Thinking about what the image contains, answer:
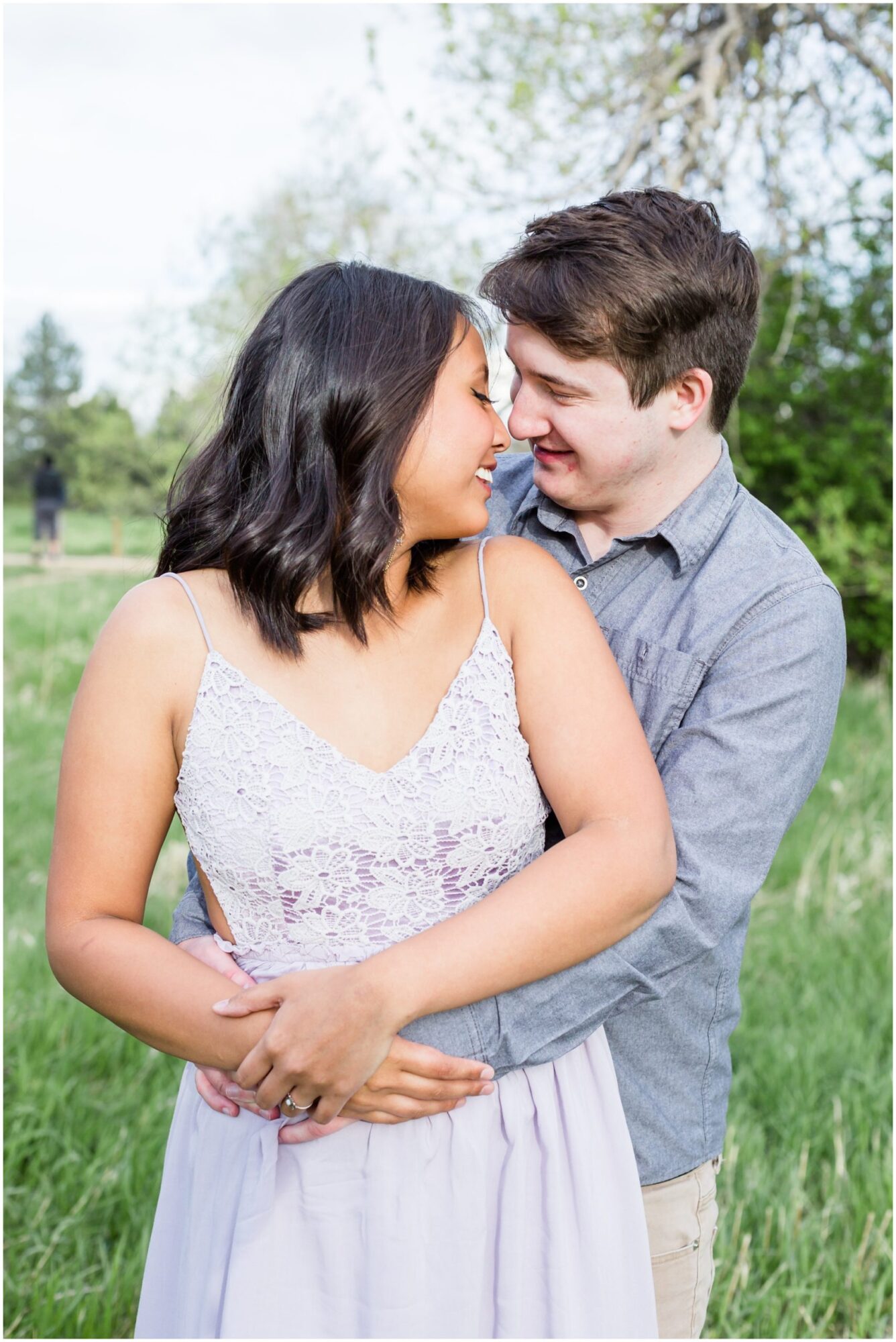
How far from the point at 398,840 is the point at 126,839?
371mm

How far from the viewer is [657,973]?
1708 millimetres

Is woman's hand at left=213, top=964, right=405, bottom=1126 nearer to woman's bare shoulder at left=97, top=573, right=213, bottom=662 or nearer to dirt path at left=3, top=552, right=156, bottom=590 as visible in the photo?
woman's bare shoulder at left=97, top=573, right=213, bottom=662

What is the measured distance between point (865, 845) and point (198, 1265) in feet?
13.5

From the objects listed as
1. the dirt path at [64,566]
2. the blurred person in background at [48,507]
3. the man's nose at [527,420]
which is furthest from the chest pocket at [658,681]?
the blurred person in background at [48,507]

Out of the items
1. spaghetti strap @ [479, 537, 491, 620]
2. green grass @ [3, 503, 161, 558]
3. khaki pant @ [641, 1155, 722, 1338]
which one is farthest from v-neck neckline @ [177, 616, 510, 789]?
green grass @ [3, 503, 161, 558]

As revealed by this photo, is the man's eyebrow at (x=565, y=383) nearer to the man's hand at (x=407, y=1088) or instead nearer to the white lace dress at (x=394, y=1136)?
the white lace dress at (x=394, y=1136)

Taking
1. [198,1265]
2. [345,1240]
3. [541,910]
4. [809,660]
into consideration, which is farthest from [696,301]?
[198,1265]

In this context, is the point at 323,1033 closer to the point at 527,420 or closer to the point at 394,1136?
the point at 394,1136

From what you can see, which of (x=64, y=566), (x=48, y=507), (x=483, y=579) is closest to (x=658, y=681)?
(x=483, y=579)

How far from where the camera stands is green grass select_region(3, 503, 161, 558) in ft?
66.0

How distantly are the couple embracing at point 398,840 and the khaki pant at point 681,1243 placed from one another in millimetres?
138

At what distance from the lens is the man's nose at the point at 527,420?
82.3 inches

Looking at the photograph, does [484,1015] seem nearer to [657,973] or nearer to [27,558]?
[657,973]

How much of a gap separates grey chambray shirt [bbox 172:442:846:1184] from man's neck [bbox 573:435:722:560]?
0.03m
